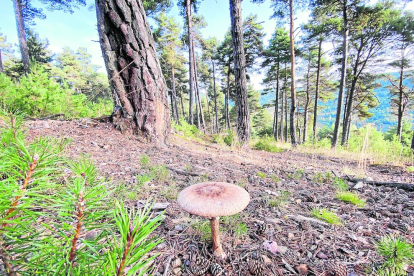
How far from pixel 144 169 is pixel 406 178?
4.93 metres

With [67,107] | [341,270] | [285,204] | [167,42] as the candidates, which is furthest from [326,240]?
[167,42]

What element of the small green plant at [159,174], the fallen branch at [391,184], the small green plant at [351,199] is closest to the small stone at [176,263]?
the small green plant at [159,174]

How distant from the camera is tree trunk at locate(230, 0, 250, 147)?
17.0 feet

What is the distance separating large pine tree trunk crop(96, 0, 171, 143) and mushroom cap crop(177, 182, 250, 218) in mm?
2785

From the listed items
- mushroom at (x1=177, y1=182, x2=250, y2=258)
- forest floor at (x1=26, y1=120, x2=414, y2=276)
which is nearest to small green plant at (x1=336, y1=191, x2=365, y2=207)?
forest floor at (x1=26, y1=120, x2=414, y2=276)

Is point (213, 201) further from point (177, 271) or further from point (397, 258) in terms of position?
point (397, 258)

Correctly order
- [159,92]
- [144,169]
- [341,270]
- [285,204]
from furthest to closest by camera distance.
→ [159,92]
[144,169]
[285,204]
[341,270]

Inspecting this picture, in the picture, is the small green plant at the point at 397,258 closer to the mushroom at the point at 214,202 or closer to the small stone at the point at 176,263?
the mushroom at the point at 214,202

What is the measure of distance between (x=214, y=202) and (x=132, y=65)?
3480mm

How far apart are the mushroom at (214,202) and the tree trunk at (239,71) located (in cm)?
445

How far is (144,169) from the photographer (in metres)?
2.43

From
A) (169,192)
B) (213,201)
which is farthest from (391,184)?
(169,192)

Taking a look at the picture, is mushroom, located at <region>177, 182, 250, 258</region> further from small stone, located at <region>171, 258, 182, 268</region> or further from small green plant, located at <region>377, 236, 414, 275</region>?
small green plant, located at <region>377, 236, 414, 275</region>

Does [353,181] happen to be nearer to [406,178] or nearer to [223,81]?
[406,178]
